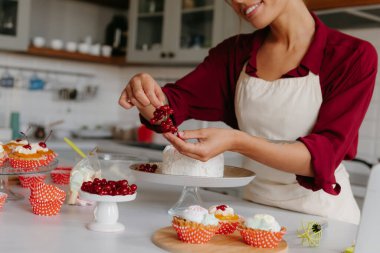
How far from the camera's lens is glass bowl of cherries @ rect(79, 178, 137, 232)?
115cm

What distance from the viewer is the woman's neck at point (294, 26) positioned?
5.08 ft

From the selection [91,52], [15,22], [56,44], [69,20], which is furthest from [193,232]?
[69,20]

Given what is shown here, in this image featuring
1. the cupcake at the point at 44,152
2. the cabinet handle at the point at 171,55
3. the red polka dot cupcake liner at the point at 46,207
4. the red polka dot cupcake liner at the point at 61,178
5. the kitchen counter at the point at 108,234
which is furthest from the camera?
the cabinet handle at the point at 171,55

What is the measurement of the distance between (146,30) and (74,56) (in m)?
0.57

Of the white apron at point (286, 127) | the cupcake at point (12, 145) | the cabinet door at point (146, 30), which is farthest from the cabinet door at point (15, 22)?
the white apron at point (286, 127)

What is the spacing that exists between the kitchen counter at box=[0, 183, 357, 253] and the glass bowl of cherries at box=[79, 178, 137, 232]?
27mm

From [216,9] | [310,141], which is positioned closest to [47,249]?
[310,141]

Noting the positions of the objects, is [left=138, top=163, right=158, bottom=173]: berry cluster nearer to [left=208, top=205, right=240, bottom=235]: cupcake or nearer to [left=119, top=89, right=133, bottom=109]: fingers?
[left=119, top=89, right=133, bottom=109]: fingers

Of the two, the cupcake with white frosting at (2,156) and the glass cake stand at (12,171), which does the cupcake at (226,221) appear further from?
the cupcake with white frosting at (2,156)

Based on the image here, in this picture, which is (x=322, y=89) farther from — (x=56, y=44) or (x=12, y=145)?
(x=56, y=44)

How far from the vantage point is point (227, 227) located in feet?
3.75

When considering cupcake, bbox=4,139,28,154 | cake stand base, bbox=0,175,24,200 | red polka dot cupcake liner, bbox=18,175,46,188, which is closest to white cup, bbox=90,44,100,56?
cupcake, bbox=4,139,28,154

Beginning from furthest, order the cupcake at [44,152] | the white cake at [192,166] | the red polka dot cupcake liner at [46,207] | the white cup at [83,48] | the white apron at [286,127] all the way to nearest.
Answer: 1. the white cup at [83,48]
2. the cupcake at [44,152]
3. the white apron at [286,127]
4. the white cake at [192,166]
5. the red polka dot cupcake liner at [46,207]

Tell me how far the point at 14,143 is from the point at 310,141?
0.96 m
